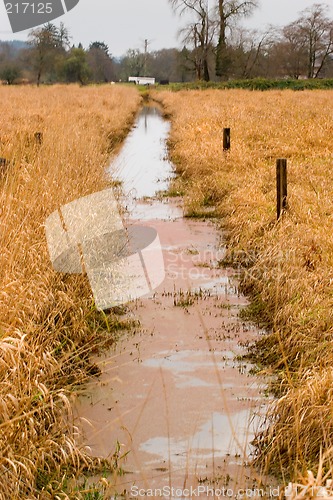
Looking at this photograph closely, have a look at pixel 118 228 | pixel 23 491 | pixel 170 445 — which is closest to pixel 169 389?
pixel 170 445


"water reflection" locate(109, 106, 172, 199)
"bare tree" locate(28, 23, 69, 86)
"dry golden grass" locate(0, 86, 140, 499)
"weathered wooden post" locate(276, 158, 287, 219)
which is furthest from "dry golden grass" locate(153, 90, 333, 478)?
"bare tree" locate(28, 23, 69, 86)

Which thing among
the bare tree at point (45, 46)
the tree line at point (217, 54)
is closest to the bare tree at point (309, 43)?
the tree line at point (217, 54)

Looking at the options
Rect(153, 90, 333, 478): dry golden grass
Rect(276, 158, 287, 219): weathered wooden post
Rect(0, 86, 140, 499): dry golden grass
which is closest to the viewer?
Rect(0, 86, 140, 499): dry golden grass

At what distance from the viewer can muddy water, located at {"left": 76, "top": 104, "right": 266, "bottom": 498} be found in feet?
13.0

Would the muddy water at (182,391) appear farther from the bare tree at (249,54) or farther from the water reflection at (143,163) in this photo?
the bare tree at (249,54)

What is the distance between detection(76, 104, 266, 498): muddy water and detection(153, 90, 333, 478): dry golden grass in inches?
8.5

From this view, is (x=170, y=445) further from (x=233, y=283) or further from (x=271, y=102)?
Answer: (x=271, y=102)

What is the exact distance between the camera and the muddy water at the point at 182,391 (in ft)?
13.0

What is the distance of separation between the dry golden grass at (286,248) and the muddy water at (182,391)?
215mm

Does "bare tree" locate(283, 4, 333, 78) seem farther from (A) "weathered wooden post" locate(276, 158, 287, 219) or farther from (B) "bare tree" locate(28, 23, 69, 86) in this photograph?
(A) "weathered wooden post" locate(276, 158, 287, 219)

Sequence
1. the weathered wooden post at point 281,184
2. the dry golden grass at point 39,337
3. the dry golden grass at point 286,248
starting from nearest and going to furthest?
1. the dry golden grass at point 39,337
2. the dry golden grass at point 286,248
3. the weathered wooden post at point 281,184

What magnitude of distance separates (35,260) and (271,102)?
22.1 m

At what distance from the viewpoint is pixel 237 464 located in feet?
12.9

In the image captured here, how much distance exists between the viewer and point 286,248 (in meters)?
6.97
